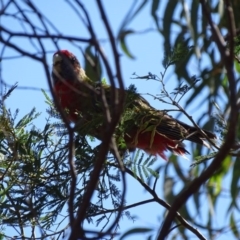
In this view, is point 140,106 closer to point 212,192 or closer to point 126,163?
point 126,163

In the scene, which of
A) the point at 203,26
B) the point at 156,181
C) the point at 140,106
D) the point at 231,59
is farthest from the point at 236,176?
the point at 140,106

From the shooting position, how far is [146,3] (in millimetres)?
1784

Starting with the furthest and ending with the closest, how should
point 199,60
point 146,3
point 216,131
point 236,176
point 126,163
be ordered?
point 126,163, point 216,131, point 236,176, point 146,3, point 199,60

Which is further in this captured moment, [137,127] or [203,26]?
[137,127]

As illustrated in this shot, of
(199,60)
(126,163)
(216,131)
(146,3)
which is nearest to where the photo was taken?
(199,60)

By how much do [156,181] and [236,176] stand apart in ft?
2.58

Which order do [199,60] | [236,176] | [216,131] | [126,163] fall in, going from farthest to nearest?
[126,163] → [216,131] → [236,176] → [199,60]

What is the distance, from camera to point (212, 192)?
202cm

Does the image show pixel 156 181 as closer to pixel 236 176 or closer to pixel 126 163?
pixel 126 163

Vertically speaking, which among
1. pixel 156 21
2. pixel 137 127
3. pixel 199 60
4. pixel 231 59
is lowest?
pixel 231 59

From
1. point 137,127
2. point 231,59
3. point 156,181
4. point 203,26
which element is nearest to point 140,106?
point 137,127

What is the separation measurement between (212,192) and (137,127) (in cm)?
91

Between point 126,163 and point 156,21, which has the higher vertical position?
point 126,163

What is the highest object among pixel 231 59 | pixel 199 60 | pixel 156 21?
pixel 156 21
